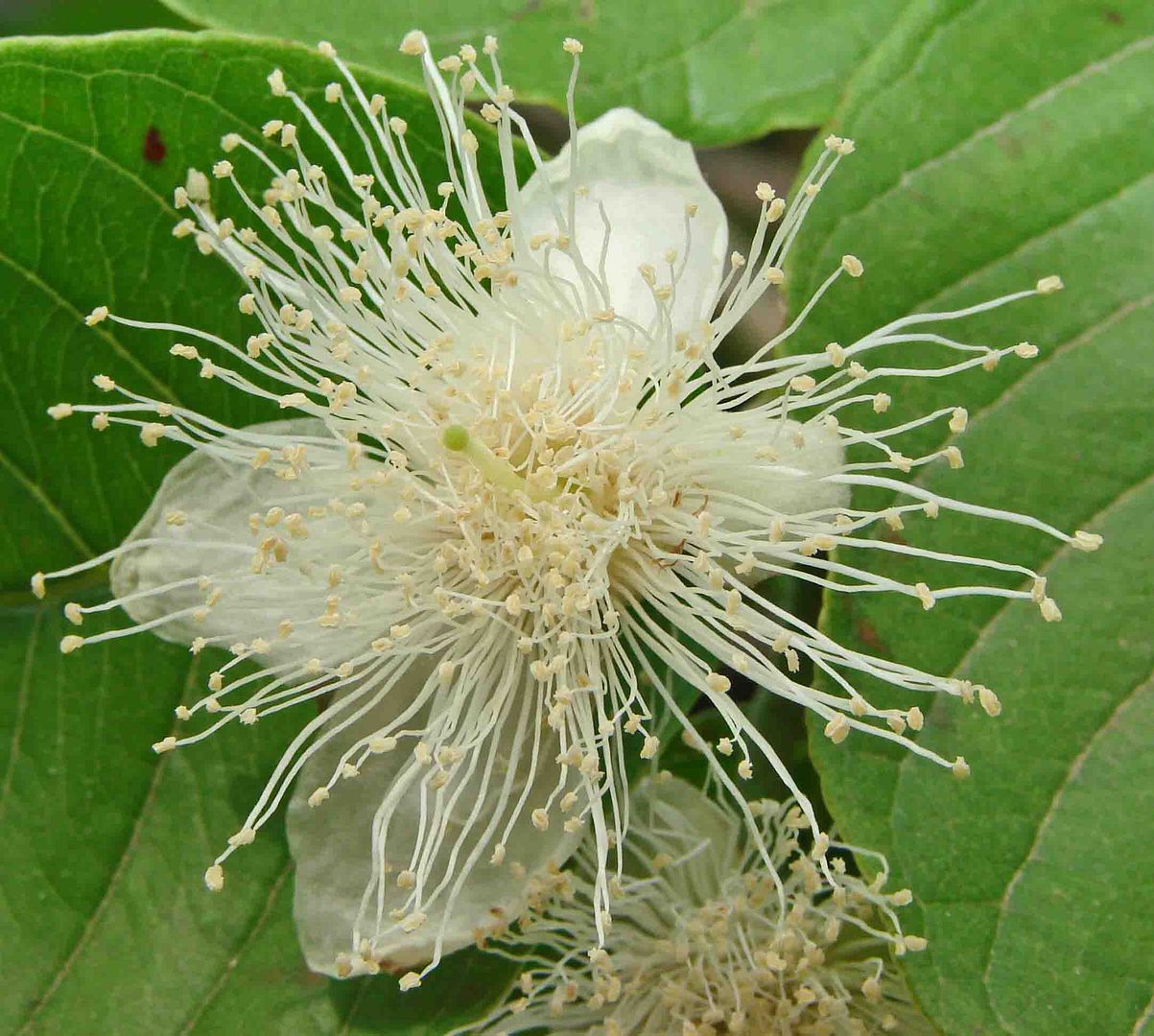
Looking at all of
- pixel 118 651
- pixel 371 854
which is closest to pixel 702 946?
pixel 371 854

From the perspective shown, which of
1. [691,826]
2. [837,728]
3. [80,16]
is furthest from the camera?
[80,16]

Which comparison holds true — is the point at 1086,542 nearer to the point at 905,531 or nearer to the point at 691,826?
the point at 905,531

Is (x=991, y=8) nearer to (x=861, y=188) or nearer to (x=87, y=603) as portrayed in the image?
(x=861, y=188)

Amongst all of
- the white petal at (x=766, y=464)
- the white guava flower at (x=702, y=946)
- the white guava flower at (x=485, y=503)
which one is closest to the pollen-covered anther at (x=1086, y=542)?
the white guava flower at (x=485, y=503)

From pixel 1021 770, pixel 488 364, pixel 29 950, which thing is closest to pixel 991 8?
pixel 488 364

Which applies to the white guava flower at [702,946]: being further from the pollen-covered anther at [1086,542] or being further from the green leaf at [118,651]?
the pollen-covered anther at [1086,542]

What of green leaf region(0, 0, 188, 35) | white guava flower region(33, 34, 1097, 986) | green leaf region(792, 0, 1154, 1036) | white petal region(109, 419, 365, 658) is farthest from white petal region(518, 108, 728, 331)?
green leaf region(0, 0, 188, 35)
